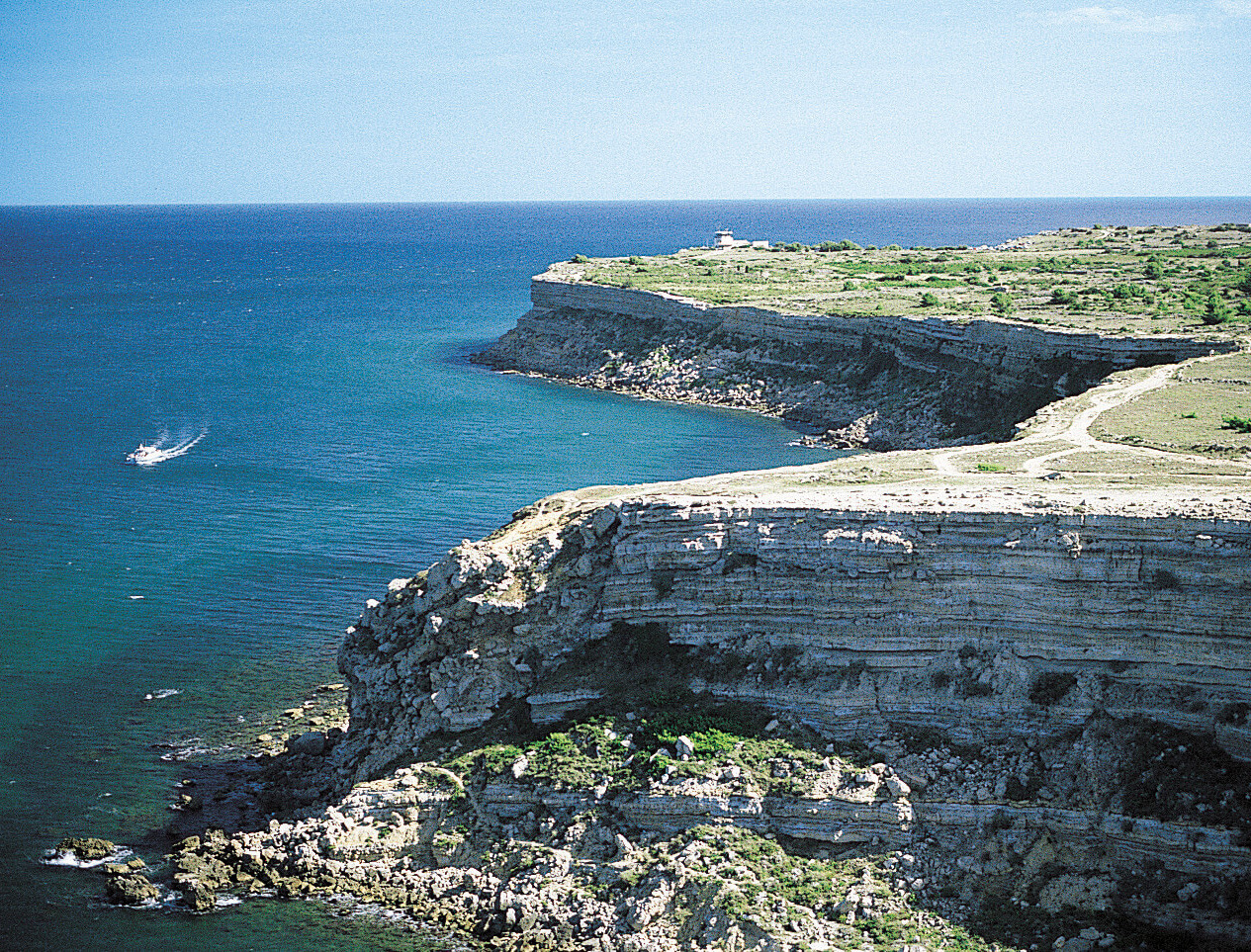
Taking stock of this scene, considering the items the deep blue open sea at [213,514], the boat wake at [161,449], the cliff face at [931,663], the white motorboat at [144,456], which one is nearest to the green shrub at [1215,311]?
the deep blue open sea at [213,514]

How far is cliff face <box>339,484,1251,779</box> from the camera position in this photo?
28.2m

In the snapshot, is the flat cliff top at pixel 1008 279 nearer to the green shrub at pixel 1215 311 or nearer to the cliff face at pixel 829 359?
the green shrub at pixel 1215 311

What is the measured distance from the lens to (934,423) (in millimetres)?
69938

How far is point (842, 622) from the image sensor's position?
3014 centimetres

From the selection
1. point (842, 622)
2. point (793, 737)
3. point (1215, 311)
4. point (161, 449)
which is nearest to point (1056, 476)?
point (842, 622)

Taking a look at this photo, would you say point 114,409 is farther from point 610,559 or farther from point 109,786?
point 610,559

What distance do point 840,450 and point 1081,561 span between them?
42.1m

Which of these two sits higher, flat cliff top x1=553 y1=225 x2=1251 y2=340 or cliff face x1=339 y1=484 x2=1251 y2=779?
flat cliff top x1=553 y1=225 x2=1251 y2=340

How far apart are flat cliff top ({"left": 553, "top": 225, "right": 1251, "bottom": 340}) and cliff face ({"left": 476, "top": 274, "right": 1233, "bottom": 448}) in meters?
2.31

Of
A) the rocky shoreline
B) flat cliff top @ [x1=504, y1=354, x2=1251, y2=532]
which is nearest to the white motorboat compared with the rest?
the rocky shoreline

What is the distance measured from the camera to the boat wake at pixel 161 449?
6619cm

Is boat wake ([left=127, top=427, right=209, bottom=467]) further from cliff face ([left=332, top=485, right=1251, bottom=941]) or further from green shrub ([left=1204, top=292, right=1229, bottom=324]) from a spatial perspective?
green shrub ([left=1204, top=292, right=1229, bottom=324])

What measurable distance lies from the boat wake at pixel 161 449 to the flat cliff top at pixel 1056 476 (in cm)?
3615

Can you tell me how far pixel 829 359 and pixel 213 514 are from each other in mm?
42342
